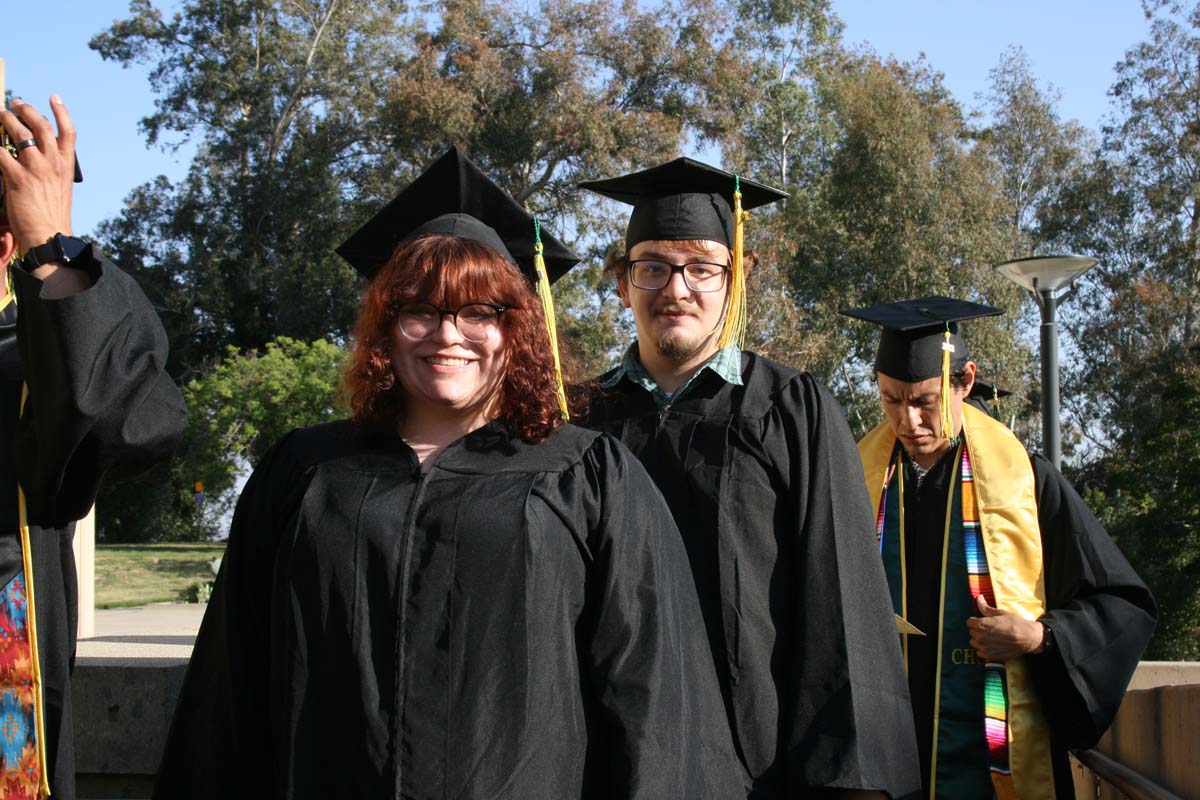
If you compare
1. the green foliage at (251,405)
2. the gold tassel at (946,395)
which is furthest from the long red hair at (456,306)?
the green foliage at (251,405)

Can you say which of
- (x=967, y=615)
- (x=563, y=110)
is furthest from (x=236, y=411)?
(x=967, y=615)

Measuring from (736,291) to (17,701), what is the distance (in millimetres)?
1924

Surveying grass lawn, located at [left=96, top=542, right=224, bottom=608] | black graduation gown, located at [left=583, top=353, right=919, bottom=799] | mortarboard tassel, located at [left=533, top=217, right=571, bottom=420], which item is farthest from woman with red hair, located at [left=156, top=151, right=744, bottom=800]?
grass lawn, located at [left=96, top=542, right=224, bottom=608]

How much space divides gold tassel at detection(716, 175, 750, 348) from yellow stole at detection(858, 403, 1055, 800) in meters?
0.89

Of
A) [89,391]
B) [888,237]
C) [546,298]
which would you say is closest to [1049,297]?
[546,298]

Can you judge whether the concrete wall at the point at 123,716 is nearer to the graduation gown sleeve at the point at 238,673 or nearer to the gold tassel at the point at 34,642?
the gold tassel at the point at 34,642

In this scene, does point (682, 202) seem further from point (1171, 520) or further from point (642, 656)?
point (1171, 520)

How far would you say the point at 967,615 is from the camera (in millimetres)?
3881

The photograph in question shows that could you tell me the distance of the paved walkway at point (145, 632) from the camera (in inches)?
232

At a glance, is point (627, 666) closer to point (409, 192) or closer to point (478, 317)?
point (478, 317)

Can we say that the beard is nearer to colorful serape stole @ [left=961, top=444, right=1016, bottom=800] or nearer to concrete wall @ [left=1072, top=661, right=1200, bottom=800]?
colorful serape stole @ [left=961, top=444, right=1016, bottom=800]

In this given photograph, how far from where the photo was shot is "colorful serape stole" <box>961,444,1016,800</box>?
378 centimetres

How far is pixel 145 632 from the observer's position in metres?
9.09

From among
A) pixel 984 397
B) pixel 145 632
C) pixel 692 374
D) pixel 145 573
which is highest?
pixel 692 374
